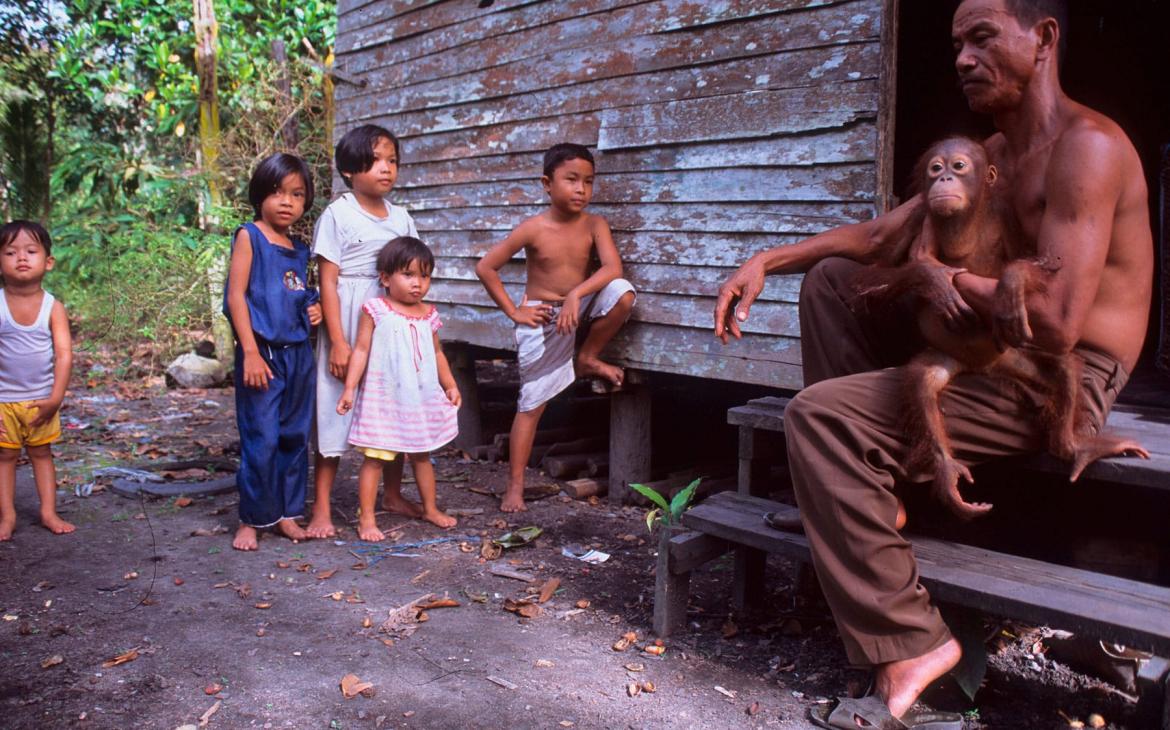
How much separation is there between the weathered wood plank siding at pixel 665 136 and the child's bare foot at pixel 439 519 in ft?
4.62

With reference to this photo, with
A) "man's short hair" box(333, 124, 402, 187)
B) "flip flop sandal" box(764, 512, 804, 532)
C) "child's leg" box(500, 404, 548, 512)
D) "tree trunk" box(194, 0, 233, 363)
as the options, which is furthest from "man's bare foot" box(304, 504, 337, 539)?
"tree trunk" box(194, 0, 233, 363)

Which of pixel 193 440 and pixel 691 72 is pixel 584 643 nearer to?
pixel 691 72

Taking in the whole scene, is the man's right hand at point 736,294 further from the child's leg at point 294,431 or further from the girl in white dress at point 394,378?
the child's leg at point 294,431

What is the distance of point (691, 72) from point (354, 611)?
336 cm

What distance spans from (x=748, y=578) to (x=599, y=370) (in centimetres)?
187

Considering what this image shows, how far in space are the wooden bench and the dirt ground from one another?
0.89 ft

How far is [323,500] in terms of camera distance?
442 cm

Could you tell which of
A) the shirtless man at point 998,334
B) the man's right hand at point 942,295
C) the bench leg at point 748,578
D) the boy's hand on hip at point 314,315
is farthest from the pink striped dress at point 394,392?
the man's right hand at point 942,295

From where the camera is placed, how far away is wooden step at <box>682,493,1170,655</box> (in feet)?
6.93

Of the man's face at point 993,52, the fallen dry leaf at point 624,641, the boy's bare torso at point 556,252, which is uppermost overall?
the man's face at point 993,52

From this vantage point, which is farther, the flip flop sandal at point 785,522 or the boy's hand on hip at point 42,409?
the boy's hand on hip at point 42,409

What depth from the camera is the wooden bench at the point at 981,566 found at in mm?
2174

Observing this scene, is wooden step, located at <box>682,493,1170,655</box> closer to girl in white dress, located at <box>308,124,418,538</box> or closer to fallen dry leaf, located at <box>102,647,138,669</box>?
fallen dry leaf, located at <box>102,647,138,669</box>

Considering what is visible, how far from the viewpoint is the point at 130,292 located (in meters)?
9.84
